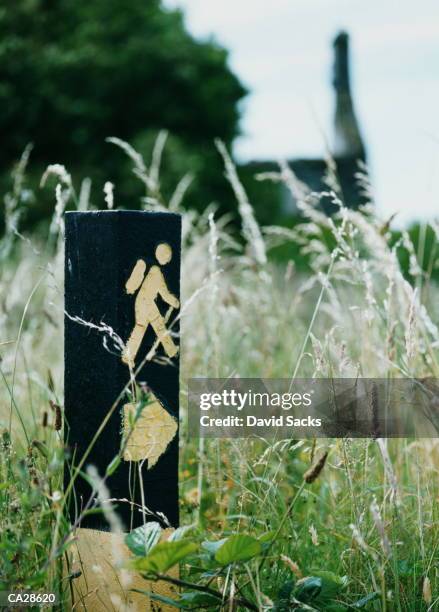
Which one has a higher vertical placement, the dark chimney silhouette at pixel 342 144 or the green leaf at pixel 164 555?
the dark chimney silhouette at pixel 342 144

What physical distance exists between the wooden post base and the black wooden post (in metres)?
0.04

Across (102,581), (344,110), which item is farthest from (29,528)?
(344,110)

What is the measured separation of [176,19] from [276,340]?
15.0 metres

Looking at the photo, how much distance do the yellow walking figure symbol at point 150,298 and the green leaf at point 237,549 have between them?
15.4 inches

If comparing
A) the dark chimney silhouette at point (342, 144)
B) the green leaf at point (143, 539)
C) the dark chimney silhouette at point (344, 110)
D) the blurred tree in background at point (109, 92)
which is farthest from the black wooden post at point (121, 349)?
the dark chimney silhouette at point (344, 110)

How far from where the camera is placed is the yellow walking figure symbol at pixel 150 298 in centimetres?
155

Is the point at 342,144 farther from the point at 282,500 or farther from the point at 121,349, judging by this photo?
the point at 121,349

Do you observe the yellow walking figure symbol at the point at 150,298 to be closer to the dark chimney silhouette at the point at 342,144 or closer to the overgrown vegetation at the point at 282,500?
the overgrown vegetation at the point at 282,500

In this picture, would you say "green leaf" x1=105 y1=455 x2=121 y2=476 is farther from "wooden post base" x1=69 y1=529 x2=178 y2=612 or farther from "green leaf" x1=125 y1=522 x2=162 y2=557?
"wooden post base" x1=69 y1=529 x2=178 y2=612

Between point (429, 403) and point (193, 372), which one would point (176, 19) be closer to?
point (193, 372)

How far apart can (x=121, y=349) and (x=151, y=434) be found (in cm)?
19

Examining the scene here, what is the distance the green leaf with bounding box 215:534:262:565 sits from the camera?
1.31m

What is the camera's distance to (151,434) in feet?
5.20

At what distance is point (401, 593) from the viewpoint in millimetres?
1654
